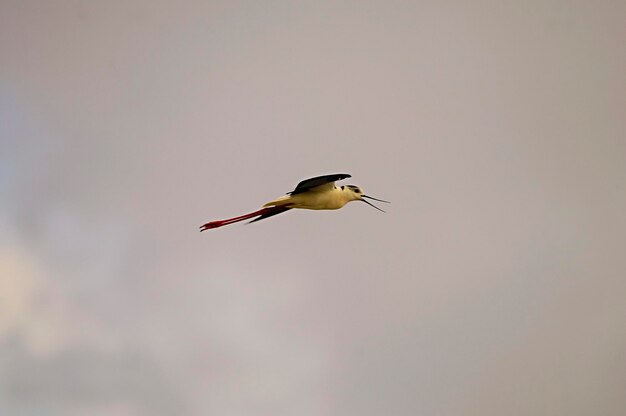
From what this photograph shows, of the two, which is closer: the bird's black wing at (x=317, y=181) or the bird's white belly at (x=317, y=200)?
the bird's black wing at (x=317, y=181)

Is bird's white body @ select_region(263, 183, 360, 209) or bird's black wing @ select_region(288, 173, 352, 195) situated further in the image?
bird's white body @ select_region(263, 183, 360, 209)

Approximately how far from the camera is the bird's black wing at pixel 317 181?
17.7 m

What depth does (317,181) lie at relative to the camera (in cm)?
1800

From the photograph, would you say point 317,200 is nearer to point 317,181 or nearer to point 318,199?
point 318,199

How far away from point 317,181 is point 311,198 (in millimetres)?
804

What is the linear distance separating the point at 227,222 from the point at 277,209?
40.2 inches

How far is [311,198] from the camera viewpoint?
18.7 meters

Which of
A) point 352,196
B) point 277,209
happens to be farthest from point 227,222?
point 352,196

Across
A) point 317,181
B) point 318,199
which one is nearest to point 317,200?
point 318,199

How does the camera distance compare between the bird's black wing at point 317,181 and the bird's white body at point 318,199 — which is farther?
the bird's white body at point 318,199

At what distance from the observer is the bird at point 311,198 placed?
60.1 feet

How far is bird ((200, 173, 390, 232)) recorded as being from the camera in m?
18.3

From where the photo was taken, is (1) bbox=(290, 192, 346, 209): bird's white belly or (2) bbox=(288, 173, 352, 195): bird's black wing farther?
(1) bbox=(290, 192, 346, 209): bird's white belly

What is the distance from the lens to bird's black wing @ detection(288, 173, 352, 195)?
17.7 metres
